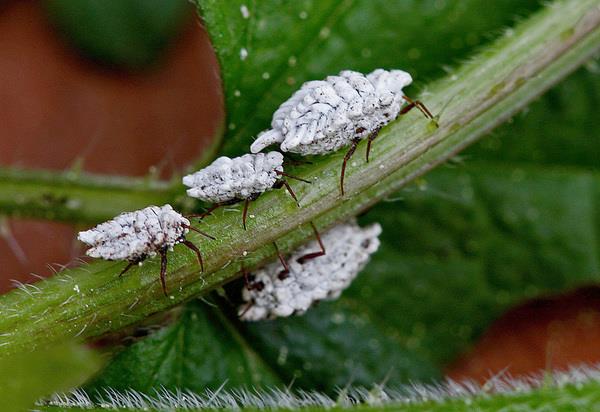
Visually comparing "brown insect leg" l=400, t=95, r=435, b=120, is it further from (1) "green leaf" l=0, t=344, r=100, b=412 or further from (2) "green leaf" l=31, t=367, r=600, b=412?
(1) "green leaf" l=0, t=344, r=100, b=412

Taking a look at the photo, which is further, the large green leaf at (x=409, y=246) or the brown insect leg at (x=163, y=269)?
the large green leaf at (x=409, y=246)

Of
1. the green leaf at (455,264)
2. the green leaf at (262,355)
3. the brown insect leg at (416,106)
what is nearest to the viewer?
the brown insect leg at (416,106)

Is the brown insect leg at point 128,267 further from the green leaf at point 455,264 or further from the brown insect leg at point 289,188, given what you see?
the green leaf at point 455,264

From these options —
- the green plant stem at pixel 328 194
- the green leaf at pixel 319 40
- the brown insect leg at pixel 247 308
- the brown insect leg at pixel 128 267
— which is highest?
the green leaf at pixel 319 40

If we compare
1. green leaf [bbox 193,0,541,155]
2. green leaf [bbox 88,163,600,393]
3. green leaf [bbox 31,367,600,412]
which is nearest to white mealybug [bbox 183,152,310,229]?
green leaf [bbox 193,0,541,155]

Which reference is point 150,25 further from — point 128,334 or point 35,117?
point 128,334

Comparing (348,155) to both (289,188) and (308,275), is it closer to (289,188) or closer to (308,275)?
(289,188)

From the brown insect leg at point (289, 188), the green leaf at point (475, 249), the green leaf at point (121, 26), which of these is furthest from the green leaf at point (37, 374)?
the green leaf at point (121, 26)
